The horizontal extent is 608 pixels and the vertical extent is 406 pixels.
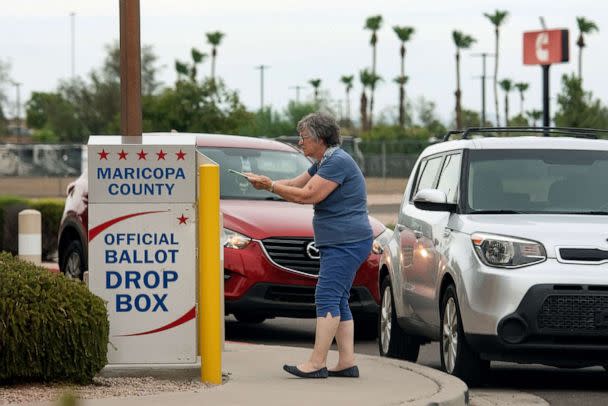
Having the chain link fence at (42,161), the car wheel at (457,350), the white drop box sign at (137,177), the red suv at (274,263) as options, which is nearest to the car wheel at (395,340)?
the red suv at (274,263)

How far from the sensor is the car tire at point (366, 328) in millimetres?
14366

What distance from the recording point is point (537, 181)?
11406 millimetres

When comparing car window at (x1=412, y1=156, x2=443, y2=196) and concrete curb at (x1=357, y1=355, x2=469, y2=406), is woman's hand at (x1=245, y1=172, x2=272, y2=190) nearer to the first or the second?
concrete curb at (x1=357, y1=355, x2=469, y2=406)

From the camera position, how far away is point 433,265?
37.1 feet

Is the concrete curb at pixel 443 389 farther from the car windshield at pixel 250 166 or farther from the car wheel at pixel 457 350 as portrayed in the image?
the car windshield at pixel 250 166

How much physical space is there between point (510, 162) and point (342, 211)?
6.56 ft

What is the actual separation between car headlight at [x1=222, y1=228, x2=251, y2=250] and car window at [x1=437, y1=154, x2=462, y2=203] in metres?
2.26

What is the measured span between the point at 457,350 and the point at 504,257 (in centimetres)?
79

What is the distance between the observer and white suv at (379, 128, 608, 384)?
1011cm

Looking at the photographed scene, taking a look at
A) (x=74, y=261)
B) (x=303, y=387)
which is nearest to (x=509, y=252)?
(x=303, y=387)

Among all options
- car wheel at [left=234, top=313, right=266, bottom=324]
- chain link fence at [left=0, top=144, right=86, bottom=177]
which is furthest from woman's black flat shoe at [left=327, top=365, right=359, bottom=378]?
chain link fence at [left=0, top=144, right=86, bottom=177]

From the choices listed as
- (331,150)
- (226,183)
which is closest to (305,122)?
(331,150)

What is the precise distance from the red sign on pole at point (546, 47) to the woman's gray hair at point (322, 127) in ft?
96.5

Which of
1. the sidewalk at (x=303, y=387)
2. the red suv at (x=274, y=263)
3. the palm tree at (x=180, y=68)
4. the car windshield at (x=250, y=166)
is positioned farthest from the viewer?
the palm tree at (x=180, y=68)
